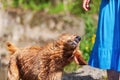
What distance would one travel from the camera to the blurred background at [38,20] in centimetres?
1322

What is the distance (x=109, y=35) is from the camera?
6266 millimetres

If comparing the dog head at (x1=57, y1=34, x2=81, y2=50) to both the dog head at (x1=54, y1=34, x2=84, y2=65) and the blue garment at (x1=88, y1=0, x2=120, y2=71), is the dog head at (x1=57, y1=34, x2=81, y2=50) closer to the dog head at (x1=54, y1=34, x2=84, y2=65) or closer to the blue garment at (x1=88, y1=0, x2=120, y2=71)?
the dog head at (x1=54, y1=34, x2=84, y2=65)

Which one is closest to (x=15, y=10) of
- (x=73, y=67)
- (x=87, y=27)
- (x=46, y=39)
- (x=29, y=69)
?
(x=46, y=39)

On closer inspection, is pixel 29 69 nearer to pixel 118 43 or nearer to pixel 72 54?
pixel 72 54

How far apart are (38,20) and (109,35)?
914 centimetres

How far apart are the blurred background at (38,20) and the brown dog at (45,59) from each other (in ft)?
16.3

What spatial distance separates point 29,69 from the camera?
252 inches

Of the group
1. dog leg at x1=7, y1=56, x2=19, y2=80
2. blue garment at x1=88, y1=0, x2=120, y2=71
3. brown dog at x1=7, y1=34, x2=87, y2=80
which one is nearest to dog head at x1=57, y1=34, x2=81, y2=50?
brown dog at x1=7, y1=34, x2=87, y2=80

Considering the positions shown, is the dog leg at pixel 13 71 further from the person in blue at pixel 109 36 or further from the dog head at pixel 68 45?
the person in blue at pixel 109 36

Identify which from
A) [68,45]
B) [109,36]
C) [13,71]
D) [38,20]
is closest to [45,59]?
[68,45]

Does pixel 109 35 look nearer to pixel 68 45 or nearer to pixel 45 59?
pixel 68 45

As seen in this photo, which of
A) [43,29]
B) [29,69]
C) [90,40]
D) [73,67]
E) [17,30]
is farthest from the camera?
[43,29]

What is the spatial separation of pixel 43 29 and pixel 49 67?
874cm

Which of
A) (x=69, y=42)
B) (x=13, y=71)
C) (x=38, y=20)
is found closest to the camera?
(x=69, y=42)
